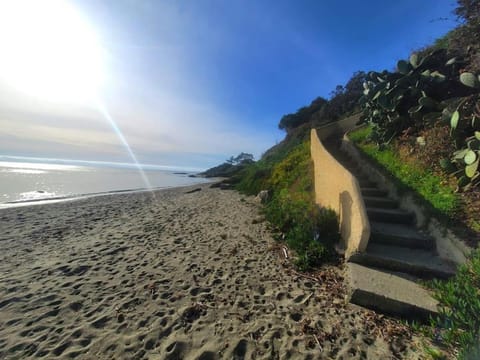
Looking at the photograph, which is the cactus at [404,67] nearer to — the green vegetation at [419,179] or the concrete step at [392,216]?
the green vegetation at [419,179]

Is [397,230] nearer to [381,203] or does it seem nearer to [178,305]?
[381,203]

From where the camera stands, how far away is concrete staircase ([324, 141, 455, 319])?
8.66 feet

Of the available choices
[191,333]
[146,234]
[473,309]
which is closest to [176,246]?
[146,234]

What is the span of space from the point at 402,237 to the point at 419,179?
172 centimetres

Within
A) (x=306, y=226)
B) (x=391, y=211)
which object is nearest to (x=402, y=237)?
(x=391, y=211)

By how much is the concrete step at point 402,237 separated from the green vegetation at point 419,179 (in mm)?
556

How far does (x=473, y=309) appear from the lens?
2.01 metres

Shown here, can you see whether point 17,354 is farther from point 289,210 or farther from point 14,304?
point 289,210

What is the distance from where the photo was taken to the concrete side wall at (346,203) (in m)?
3.47

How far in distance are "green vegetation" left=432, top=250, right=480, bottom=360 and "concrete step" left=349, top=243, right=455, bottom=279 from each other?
0.41 meters

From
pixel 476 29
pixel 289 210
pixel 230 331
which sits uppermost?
pixel 476 29

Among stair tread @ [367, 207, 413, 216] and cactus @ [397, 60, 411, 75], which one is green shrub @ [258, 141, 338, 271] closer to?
stair tread @ [367, 207, 413, 216]

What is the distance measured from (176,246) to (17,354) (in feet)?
9.63

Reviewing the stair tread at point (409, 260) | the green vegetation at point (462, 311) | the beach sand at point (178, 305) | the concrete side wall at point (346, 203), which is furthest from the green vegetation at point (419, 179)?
the beach sand at point (178, 305)
